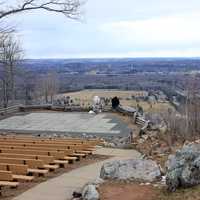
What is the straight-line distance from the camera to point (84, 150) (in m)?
17.7

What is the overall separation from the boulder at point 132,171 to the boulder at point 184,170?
3.83 feet

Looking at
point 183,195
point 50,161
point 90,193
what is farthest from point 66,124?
point 183,195

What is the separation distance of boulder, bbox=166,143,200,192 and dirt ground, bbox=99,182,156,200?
517 millimetres

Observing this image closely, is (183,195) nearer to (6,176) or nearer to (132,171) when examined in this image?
(132,171)

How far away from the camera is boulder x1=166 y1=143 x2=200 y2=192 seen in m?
9.80

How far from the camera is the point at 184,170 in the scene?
1000 cm

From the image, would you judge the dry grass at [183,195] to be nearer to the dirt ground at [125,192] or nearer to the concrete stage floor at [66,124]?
the dirt ground at [125,192]

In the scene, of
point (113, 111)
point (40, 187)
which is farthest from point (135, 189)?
point (113, 111)

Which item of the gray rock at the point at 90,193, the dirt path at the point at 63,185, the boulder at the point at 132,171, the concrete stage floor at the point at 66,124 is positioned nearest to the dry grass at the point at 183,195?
the gray rock at the point at 90,193

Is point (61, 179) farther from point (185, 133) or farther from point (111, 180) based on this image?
point (185, 133)

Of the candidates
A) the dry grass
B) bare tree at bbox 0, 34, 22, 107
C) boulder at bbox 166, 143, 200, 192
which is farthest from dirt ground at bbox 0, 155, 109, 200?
bare tree at bbox 0, 34, 22, 107

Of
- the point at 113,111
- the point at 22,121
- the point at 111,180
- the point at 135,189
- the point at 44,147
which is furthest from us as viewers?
the point at 113,111

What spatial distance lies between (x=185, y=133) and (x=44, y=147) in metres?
7.44

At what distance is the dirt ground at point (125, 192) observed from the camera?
9.99 metres
